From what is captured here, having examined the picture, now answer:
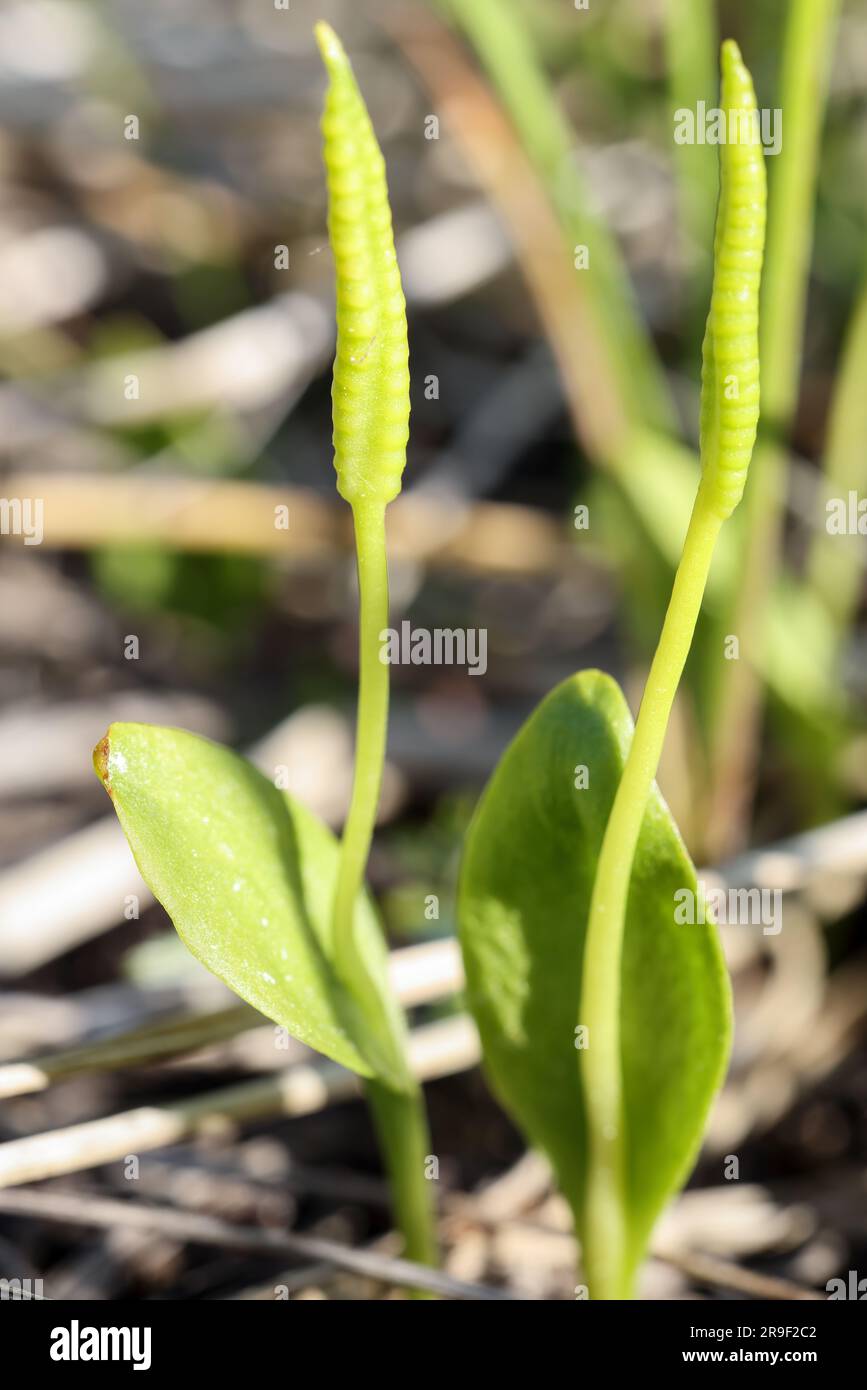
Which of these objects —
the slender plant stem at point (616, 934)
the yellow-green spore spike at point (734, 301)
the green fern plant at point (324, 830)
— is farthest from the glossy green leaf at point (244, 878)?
the yellow-green spore spike at point (734, 301)

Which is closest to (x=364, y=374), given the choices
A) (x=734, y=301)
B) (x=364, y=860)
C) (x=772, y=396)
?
(x=734, y=301)

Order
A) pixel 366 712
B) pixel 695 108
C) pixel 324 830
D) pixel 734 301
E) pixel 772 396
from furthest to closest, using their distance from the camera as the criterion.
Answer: pixel 695 108
pixel 772 396
pixel 324 830
pixel 366 712
pixel 734 301

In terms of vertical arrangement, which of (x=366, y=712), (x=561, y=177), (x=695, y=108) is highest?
(x=695, y=108)

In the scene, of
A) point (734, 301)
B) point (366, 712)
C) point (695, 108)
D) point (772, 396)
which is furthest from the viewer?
point (695, 108)

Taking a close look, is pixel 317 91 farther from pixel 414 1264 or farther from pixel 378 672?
pixel 414 1264

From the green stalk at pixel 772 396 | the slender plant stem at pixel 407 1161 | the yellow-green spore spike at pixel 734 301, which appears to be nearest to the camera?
the yellow-green spore spike at pixel 734 301

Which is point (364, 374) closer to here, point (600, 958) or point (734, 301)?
point (734, 301)

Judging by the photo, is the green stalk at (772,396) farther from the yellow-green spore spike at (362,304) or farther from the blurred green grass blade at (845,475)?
the yellow-green spore spike at (362,304)

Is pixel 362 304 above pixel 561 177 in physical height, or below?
below
